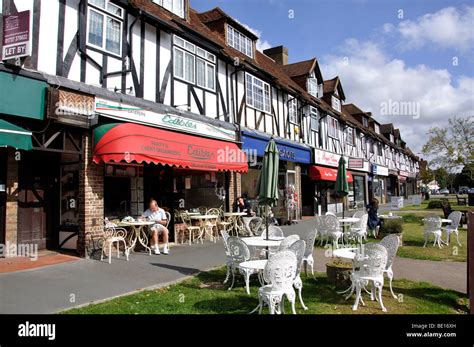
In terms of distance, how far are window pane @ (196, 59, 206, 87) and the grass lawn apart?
7.79m

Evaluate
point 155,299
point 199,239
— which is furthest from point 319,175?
point 155,299

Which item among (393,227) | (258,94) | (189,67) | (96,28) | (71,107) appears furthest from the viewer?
(258,94)

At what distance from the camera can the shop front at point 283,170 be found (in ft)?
48.5

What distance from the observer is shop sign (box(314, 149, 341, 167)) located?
20.5 meters

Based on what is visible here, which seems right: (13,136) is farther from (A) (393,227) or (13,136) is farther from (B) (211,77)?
(A) (393,227)

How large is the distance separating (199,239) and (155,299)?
651 cm

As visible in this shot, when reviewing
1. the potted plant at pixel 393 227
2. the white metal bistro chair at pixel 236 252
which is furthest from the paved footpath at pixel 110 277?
the potted plant at pixel 393 227

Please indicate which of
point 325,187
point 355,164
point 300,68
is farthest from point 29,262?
point 355,164

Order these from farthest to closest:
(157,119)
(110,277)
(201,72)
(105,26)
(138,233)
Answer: (201,72) < (157,119) < (138,233) < (105,26) < (110,277)

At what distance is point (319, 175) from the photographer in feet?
66.2

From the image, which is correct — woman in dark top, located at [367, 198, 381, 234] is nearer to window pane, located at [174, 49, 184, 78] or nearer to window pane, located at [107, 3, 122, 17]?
window pane, located at [174, 49, 184, 78]

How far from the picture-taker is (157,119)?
396 inches

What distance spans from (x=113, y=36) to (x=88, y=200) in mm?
4322
